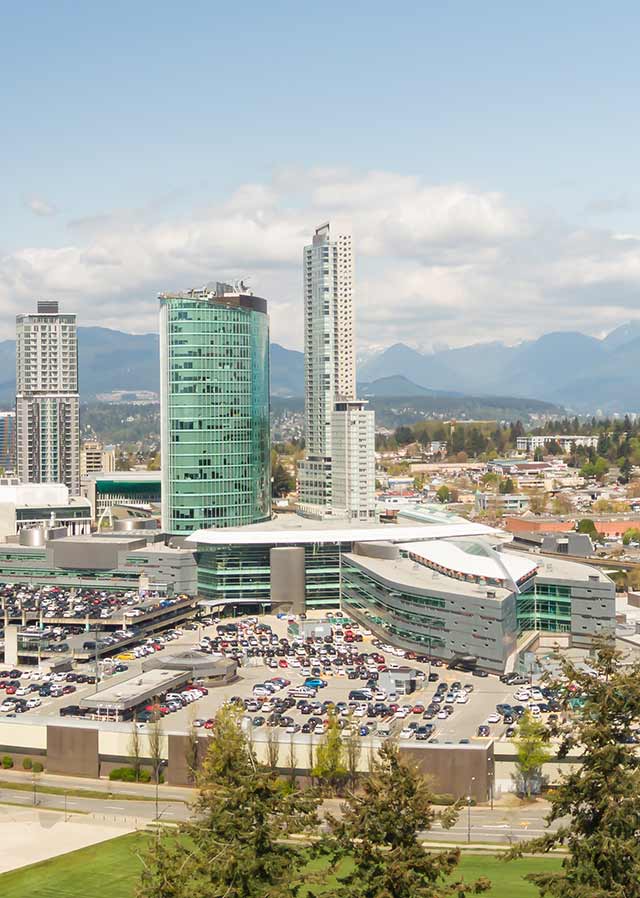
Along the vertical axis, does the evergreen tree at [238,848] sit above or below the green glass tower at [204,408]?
below

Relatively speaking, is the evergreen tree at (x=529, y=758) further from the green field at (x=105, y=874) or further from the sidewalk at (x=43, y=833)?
the sidewalk at (x=43, y=833)

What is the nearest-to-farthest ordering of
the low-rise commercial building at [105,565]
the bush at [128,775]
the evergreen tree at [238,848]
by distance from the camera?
1. the evergreen tree at [238,848]
2. the bush at [128,775]
3. the low-rise commercial building at [105,565]

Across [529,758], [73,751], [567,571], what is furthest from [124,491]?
[529,758]

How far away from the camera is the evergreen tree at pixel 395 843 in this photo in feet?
48.9

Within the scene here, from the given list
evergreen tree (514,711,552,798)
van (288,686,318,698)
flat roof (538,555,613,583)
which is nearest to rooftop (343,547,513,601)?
flat roof (538,555,613,583)

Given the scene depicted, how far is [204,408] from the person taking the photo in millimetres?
62969

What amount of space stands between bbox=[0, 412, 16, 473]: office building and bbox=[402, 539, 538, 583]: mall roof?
93.6 metres

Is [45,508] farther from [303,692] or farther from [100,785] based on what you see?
[100,785]

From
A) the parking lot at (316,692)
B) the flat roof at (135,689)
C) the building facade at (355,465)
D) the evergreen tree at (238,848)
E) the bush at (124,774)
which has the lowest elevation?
the bush at (124,774)

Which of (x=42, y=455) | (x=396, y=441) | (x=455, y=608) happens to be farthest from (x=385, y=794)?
(x=396, y=441)

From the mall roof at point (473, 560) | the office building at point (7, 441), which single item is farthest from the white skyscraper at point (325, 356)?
the office building at point (7, 441)

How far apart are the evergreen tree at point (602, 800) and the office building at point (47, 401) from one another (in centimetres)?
7869

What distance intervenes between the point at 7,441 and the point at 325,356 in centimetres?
6988

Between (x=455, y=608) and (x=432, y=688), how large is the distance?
4345 mm
